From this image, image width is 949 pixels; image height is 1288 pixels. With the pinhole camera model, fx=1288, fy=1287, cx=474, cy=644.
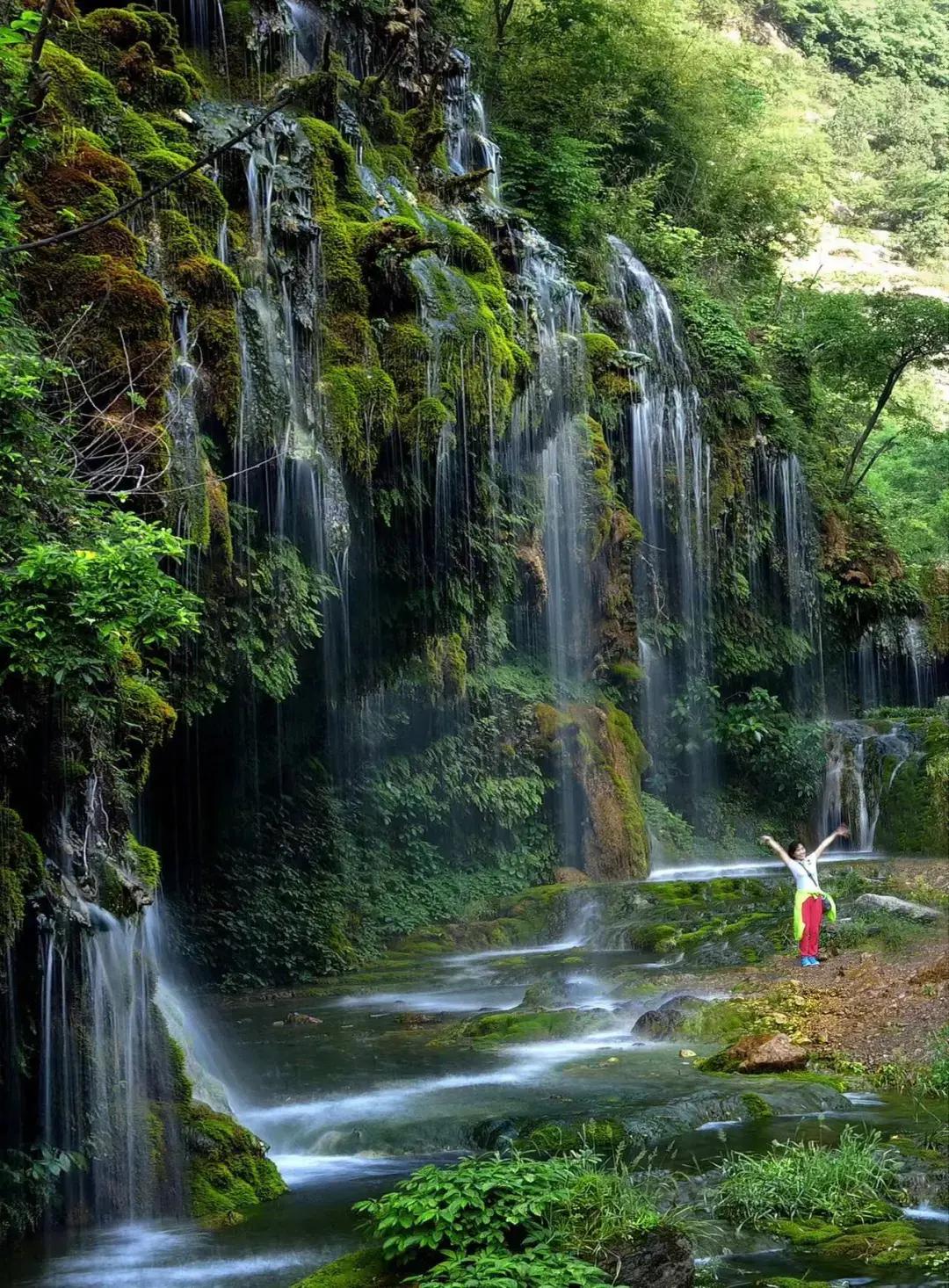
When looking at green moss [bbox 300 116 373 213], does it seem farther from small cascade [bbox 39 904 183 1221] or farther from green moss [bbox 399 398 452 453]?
small cascade [bbox 39 904 183 1221]

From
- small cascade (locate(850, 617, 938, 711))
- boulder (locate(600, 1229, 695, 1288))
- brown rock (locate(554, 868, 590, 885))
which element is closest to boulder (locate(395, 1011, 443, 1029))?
boulder (locate(600, 1229, 695, 1288))

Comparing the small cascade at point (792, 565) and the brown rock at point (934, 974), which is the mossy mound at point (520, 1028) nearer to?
the brown rock at point (934, 974)

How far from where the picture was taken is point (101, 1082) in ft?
26.2

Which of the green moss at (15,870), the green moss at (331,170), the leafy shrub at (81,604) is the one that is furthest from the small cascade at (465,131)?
the green moss at (15,870)

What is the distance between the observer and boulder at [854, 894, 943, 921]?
15.5 meters

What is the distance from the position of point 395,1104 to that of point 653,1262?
436cm

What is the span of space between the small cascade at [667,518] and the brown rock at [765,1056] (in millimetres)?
15916

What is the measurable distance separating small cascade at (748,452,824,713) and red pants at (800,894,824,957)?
1515cm

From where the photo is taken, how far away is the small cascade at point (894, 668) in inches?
1220

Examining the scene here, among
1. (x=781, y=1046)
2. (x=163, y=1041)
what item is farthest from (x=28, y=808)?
(x=781, y=1046)

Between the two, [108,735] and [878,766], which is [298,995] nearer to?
[108,735]

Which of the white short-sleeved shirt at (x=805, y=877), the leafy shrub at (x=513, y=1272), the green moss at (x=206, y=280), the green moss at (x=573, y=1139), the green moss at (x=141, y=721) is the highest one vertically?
the green moss at (x=206, y=280)

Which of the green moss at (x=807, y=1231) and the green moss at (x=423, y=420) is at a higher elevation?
the green moss at (x=423, y=420)

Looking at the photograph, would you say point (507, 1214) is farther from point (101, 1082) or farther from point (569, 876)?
point (569, 876)
